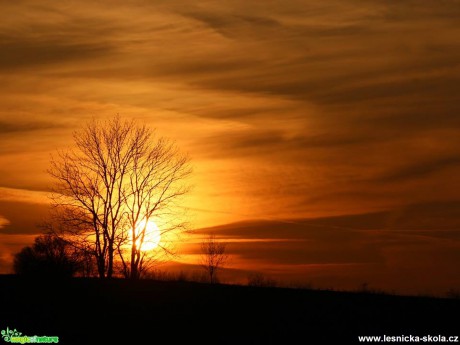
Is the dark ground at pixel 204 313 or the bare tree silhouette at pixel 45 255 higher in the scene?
the bare tree silhouette at pixel 45 255

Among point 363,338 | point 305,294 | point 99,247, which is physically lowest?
point 363,338

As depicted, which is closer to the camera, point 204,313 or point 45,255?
point 204,313

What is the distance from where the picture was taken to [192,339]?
26.1m

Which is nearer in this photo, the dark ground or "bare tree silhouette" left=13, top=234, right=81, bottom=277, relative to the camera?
the dark ground

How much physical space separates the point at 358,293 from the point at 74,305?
12969mm

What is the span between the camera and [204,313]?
98.1 ft

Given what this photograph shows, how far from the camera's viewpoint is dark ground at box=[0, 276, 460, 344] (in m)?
26.3

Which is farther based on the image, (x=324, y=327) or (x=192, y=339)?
(x=324, y=327)

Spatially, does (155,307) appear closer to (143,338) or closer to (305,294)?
(143,338)

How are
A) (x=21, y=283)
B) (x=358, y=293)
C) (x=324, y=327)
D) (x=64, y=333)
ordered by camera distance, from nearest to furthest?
(x=64, y=333)
(x=324, y=327)
(x=21, y=283)
(x=358, y=293)

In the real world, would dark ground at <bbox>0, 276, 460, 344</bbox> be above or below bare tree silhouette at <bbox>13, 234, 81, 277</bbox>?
below

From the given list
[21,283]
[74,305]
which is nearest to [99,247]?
[21,283]

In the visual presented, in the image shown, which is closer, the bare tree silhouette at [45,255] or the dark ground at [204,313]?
the dark ground at [204,313]

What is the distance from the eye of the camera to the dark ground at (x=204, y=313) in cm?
2634
